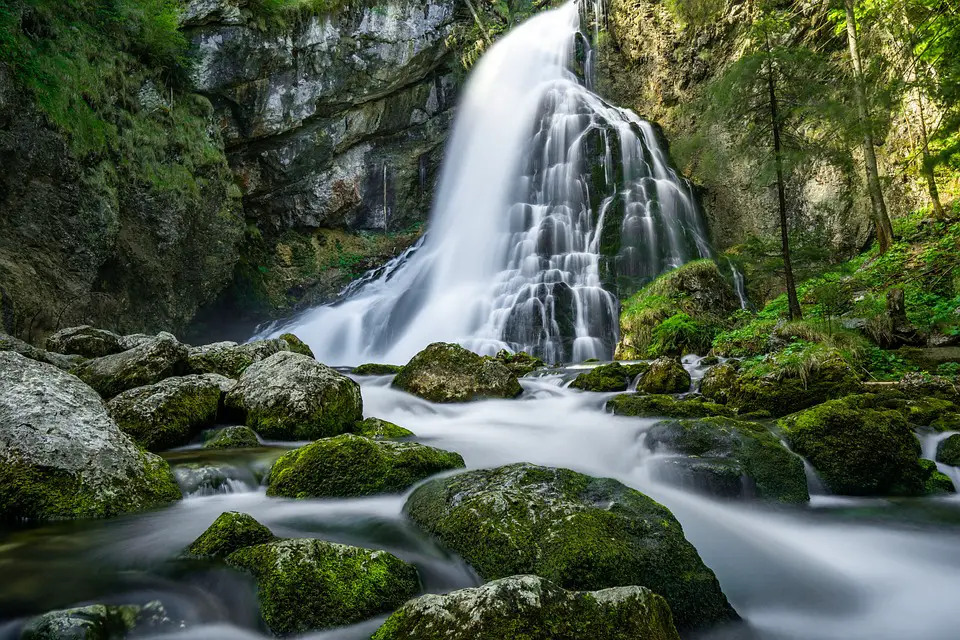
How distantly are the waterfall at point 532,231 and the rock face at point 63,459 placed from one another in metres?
10.3

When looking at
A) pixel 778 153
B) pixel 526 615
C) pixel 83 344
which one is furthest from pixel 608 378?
pixel 83 344

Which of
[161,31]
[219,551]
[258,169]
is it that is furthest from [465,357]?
[258,169]

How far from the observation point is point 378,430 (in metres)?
6.09

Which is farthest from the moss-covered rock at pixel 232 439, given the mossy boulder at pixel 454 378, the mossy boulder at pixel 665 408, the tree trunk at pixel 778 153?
the tree trunk at pixel 778 153

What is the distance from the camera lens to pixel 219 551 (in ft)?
9.05

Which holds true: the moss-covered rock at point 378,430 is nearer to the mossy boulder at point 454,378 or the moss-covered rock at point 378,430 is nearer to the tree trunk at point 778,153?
the mossy boulder at point 454,378

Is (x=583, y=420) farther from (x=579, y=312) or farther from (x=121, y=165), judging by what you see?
(x=121, y=165)

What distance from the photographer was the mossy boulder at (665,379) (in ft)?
26.2

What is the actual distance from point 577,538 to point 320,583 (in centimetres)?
125

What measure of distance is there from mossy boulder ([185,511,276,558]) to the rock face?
3.62ft

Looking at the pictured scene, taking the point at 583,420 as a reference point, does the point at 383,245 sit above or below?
above

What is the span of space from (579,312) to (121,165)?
12484 mm

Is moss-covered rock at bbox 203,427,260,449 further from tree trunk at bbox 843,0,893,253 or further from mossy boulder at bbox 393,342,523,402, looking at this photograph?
tree trunk at bbox 843,0,893,253

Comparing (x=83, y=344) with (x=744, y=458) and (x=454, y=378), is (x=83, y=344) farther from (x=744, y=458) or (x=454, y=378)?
(x=744, y=458)
